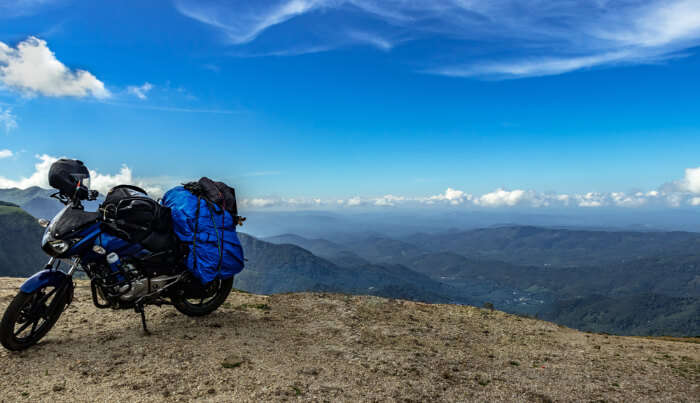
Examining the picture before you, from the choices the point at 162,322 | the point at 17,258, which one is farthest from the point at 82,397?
the point at 17,258

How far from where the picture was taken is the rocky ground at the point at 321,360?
5.00 meters

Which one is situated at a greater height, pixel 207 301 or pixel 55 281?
pixel 55 281

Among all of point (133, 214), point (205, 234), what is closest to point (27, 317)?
point (133, 214)

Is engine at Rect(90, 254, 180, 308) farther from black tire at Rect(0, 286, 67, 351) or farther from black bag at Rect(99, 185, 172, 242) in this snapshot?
black tire at Rect(0, 286, 67, 351)

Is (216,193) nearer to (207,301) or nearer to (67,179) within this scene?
(67,179)

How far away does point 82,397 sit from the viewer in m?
4.54

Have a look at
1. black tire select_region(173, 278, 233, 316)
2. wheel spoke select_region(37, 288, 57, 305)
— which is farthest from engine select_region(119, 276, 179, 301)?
wheel spoke select_region(37, 288, 57, 305)

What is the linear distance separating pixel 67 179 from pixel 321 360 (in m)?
5.49

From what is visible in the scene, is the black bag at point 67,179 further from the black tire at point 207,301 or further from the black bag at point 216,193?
the black tire at point 207,301

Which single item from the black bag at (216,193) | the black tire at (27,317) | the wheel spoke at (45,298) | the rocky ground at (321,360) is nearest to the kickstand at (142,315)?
the rocky ground at (321,360)

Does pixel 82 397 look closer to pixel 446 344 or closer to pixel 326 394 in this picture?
pixel 326 394

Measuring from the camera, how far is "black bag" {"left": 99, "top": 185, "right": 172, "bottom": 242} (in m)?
6.25

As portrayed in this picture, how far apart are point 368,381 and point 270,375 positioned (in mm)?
1544

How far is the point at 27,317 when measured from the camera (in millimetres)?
5746
